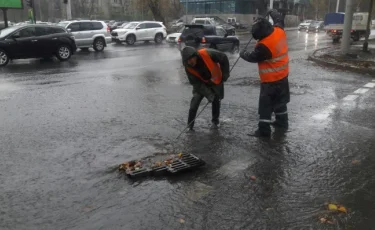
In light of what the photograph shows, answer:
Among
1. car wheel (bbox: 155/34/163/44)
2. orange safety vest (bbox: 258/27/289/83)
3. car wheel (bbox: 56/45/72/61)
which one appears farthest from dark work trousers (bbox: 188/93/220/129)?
car wheel (bbox: 155/34/163/44)

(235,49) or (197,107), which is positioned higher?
(197,107)

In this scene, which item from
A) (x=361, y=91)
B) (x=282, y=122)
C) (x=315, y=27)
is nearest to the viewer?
(x=282, y=122)

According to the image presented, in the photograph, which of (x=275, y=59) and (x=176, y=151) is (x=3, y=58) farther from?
(x=275, y=59)

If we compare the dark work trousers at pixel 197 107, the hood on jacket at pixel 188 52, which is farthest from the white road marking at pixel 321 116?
the hood on jacket at pixel 188 52

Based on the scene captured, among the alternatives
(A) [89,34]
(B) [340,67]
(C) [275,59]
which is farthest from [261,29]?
(A) [89,34]

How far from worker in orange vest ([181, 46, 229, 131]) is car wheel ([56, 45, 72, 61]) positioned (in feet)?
38.8

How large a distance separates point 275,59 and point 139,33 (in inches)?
871

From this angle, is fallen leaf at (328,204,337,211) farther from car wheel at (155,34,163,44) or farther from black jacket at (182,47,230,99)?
car wheel at (155,34,163,44)

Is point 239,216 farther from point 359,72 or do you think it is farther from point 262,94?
point 359,72

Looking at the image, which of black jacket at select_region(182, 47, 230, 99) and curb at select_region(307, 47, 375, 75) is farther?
curb at select_region(307, 47, 375, 75)

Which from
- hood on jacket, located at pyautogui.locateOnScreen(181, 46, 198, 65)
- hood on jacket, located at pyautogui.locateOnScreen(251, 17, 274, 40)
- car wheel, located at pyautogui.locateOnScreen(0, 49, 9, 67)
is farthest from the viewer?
car wheel, located at pyautogui.locateOnScreen(0, 49, 9, 67)

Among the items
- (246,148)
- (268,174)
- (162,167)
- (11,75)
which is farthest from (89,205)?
(11,75)

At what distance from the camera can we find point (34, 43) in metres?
15.4

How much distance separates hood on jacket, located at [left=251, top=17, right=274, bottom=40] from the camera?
5.48 meters
